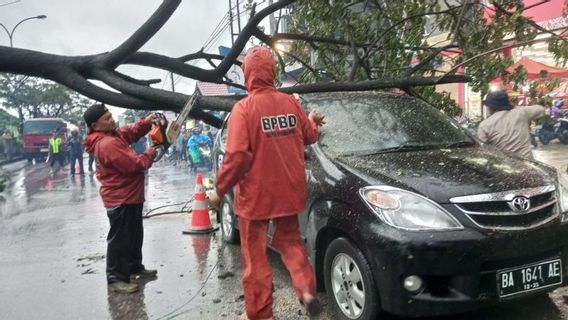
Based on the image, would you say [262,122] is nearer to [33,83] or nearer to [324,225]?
[324,225]

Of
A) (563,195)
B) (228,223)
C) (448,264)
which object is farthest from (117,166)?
(563,195)

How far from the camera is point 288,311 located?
3988 millimetres

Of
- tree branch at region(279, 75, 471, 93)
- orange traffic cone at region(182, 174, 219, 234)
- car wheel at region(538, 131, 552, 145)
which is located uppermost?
tree branch at region(279, 75, 471, 93)

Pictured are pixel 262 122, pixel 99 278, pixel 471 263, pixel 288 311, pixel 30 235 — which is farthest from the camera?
pixel 30 235

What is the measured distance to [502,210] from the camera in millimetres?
3086

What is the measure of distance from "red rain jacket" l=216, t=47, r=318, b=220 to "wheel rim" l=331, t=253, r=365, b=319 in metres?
0.50

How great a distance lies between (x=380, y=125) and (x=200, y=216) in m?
3.67

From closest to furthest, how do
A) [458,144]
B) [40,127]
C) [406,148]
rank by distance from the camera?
[406,148]
[458,144]
[40,127]

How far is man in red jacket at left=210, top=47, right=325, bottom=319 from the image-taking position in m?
3.28

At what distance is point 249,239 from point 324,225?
0.55 metres

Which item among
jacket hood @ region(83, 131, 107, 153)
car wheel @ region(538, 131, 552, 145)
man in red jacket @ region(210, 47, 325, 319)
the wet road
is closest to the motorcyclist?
the wet road

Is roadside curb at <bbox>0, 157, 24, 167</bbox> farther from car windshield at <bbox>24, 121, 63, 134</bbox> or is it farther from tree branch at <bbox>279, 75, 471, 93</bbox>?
tree branch at <bbox>279, 75, 471, 93</bbox>

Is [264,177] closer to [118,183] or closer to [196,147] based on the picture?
[118,183]

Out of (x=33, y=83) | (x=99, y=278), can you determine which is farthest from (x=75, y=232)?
(x=33, y=83)
